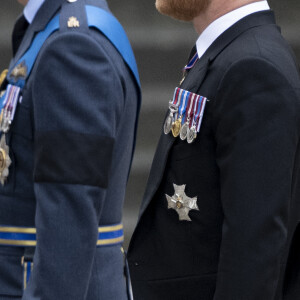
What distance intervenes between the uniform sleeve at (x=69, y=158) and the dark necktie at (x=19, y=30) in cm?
34

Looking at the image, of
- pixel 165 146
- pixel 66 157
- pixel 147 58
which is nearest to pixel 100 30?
pixel 66 157

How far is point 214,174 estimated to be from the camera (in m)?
1.99

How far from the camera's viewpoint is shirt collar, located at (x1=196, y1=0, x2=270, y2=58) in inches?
84.0

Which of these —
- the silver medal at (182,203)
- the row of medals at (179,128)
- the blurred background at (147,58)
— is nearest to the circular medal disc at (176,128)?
the row of medals at (179,128)

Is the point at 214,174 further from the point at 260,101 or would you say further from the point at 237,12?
the point at 237,12

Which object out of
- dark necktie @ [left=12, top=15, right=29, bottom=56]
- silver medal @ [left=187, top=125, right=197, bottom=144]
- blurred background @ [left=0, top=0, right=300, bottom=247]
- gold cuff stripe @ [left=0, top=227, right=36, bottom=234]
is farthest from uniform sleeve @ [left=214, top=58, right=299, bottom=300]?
blurred background @ [left=0, top=0, right=300, bottom=247]

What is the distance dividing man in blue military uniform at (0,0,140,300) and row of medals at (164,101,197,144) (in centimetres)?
17

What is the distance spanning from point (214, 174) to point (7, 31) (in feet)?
7.64

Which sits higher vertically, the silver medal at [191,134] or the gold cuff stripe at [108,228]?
the silver medal at [191,134]

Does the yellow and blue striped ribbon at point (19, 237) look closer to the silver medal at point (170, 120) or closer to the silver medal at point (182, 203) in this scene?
the silver medal at point (182, 203)

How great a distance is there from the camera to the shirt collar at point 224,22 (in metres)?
2.13

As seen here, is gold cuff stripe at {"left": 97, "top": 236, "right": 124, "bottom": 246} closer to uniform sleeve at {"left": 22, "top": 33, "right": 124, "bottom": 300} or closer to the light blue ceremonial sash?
uniform sleeve at {"left": 22, "top": 33, "right": 124, "bottom": 300}

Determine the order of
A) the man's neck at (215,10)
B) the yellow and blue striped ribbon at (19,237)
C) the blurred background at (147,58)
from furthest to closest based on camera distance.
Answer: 1. the blurred background at (147,58)
2. the man's neck at (215,10)
3. the yellow and blue striped ribbon at (19,237)

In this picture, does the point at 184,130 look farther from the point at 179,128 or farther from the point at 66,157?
the point at 66,157
